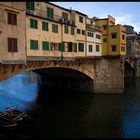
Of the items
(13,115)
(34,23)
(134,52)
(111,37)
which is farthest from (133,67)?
(13,115)

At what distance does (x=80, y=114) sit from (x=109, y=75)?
17.9 metres

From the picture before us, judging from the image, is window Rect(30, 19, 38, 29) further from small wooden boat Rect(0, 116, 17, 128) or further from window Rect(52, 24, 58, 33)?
small wooden boat Rect(0, 116, 17, 128)

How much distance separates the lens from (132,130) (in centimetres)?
2584

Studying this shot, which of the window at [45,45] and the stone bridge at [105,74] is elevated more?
the window at [45,45]

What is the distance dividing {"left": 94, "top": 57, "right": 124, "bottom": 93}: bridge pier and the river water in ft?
7.38

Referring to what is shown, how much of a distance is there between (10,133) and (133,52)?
83.5 metres

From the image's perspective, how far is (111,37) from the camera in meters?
56.5

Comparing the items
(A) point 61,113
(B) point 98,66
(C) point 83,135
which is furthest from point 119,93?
(C) point 83,135

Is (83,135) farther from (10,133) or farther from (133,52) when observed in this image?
(133,52)

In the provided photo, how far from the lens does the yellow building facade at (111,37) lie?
54969 mm

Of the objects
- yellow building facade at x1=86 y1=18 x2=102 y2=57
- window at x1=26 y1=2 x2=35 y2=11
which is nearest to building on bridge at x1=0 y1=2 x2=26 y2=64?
window at x1=26 y1=2 x2=35 y2=11

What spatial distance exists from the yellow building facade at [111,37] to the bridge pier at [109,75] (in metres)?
7.75

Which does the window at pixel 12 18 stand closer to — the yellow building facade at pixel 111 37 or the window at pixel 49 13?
the window at pixel 49 13

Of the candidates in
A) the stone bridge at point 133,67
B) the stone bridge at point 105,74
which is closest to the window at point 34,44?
the stone bridge at point 105,74
